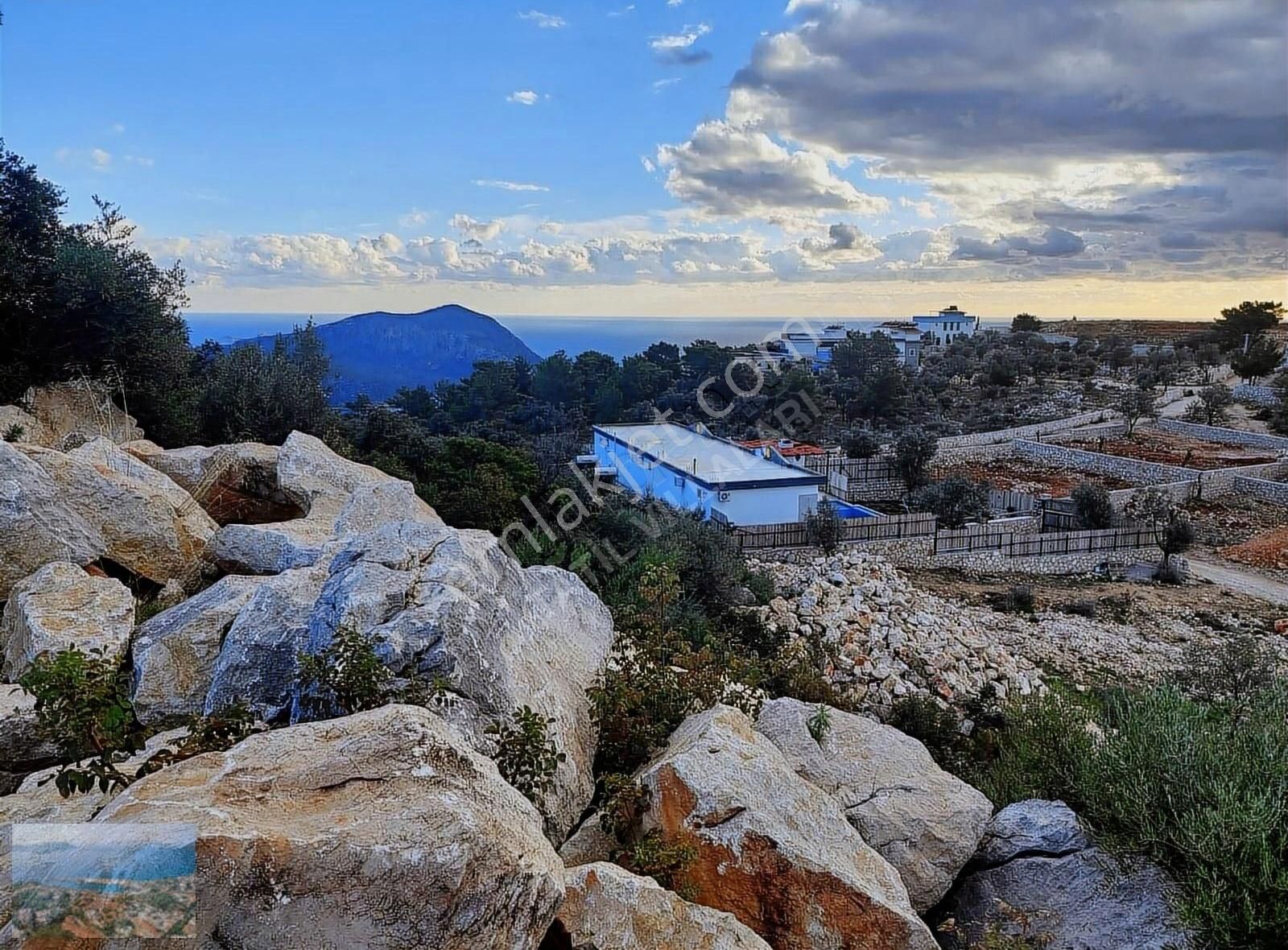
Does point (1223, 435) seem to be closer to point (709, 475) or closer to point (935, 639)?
point (709, 475)

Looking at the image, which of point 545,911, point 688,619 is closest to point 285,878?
point 545,911

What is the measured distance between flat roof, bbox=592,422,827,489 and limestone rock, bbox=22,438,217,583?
14430 millimetres

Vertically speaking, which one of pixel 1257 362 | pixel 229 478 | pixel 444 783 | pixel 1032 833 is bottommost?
pixel 1032 833

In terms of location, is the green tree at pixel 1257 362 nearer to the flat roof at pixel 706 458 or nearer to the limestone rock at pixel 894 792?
the flat roof at pixel 706 458

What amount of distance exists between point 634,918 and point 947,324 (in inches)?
4025

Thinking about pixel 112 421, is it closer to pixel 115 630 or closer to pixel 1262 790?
pixel 115 630

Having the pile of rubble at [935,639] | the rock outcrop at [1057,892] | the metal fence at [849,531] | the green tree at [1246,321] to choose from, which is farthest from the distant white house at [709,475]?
the green tree at [1246,321]

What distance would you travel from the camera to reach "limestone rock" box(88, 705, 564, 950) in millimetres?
2461

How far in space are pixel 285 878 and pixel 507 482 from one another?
45.8ft

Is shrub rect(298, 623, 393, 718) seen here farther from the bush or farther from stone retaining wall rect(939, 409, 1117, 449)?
stone retaining wall rect(939, 409, 1117, 449)

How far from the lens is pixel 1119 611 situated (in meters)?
18.0

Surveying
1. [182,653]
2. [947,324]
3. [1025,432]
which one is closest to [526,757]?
[182,653]

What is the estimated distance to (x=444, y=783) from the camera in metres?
2.99

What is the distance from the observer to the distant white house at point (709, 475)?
21422 millimetres
